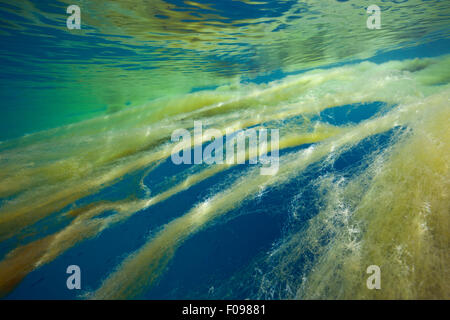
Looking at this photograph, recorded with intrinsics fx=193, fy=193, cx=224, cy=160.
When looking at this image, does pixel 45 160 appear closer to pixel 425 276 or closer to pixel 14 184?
pixel 14 184

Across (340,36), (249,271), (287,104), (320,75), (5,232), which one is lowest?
(249,271)

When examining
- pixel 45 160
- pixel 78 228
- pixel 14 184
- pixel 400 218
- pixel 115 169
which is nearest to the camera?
pixel 400 218

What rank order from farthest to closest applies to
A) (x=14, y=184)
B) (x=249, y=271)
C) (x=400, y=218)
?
(x=14, y=184) < (x=249, y=271) < (x=400, y=218)

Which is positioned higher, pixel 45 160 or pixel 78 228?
pixel 45 160

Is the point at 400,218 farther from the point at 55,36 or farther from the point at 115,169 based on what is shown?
the point at 55,36

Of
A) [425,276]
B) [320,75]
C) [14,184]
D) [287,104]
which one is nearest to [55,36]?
[14,184]

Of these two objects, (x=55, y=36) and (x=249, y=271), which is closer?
(x=249, y=271)
